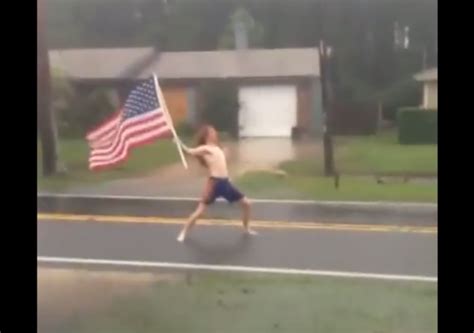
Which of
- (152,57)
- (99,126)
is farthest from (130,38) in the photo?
(99,126)

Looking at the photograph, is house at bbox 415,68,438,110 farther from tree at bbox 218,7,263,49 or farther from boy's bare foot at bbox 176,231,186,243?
boy's bare foot at bbox 176,231,186,243

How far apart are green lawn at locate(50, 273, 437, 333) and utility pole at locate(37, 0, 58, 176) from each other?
2.35 feet

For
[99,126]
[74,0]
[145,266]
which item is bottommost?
[145,266]

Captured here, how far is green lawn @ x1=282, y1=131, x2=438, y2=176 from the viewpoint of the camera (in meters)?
3.72

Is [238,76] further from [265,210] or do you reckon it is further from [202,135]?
[265,210]

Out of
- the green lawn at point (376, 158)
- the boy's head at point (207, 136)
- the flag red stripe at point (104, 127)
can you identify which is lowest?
the green lawn at point (376, 158)

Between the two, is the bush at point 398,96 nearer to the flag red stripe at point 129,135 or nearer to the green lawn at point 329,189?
the green lawn at point 329,189

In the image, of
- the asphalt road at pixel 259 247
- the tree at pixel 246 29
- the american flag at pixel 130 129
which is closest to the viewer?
the tree at pixel 246 29

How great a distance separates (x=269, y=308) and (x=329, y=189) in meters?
1.24

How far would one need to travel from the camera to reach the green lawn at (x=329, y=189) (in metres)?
4.41

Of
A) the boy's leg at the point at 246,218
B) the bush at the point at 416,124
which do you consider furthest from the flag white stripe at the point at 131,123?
the boy's leg at the point at 246,218
